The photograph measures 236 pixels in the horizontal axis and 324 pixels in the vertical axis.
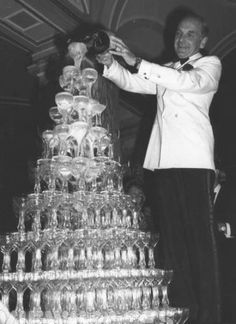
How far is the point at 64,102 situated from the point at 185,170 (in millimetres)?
750

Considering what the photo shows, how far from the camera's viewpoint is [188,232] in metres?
1.96

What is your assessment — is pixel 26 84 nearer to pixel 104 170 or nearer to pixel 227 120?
pixel 227 120

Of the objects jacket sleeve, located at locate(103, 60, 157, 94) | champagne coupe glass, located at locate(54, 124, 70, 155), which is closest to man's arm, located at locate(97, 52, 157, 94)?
jacket sleeve, located at locate(103, 60, 157, 94)

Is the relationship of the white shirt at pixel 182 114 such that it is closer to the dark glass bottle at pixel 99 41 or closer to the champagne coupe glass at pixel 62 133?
the dark glass bottle at pixel 99 41

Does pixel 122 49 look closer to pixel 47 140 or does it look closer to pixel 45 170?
pixel 47 140

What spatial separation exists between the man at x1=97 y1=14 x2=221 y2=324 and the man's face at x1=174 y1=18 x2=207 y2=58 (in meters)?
0.07

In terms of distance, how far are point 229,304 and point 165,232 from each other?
0.50 meters

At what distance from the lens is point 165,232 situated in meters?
2.02

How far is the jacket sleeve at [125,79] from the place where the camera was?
7.06ft

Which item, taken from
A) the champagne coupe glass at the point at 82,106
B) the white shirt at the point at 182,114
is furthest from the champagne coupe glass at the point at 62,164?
the white shirt at the point at 182,114

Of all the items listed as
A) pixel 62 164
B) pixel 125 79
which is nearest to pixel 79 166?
pixel 62 164

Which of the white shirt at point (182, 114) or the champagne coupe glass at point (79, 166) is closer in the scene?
the white shirt at point (182, 114)

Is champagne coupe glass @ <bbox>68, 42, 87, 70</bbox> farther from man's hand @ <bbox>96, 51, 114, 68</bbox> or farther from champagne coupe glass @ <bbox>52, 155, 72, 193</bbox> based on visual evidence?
champagne coupe glass @ <bbox>52, 155, 72, 193</bbox>

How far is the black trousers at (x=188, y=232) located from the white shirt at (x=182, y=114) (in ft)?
0.21
